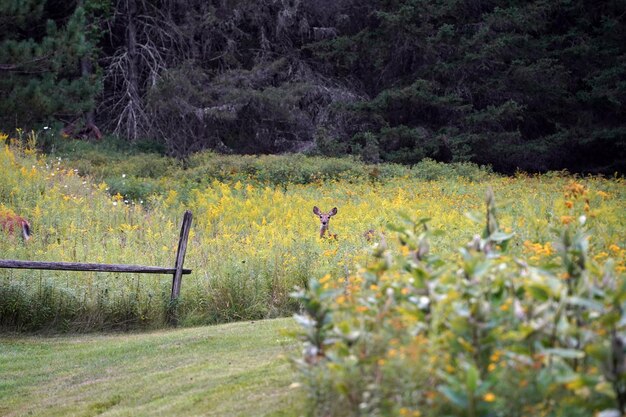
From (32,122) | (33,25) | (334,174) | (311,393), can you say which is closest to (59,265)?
(311,393)

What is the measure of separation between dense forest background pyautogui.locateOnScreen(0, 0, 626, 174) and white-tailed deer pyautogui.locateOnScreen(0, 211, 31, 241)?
54.0ft

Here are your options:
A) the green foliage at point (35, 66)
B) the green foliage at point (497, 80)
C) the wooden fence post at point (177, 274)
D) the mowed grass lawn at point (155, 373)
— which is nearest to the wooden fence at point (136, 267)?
the wooden fence post at point (177, 274)

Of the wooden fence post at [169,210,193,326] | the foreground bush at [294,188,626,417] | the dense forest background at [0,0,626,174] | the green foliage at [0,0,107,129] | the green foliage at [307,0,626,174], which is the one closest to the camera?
the foreground bush at [294,188,626,417]

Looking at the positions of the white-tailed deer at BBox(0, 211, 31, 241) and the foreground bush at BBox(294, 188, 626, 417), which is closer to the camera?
the foreground bush at BBox(294, 188, 626, 417)

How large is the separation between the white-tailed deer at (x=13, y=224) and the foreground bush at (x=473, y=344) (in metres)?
8.69

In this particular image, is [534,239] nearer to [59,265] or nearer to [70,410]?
[70,410]

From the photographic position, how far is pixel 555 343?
379 cm

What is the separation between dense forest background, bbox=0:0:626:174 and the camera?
30.4 meters

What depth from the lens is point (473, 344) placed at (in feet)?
12.5

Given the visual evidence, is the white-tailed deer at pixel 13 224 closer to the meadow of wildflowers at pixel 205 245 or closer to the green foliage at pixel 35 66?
the meadow of wildflowers at pixel 205 245

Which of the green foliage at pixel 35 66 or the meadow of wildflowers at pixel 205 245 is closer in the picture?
the meadow of wildflowers at pixel 205 245

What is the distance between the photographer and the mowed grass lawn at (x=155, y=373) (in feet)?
19.9

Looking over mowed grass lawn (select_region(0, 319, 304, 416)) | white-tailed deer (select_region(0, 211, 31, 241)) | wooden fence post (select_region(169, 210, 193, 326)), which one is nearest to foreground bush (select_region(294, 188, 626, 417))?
mowed grass lawn (select_region(0, 319, 304, 416))

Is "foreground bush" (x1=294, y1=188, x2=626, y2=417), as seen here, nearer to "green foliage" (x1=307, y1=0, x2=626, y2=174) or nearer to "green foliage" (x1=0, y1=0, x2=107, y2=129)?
"green foliage" (x1=0, y1=0, x2=107, y2=129)
